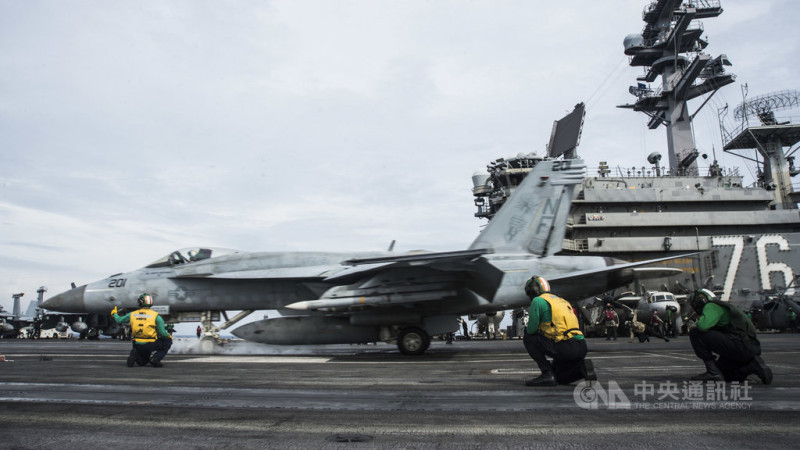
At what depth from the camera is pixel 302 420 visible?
4094 mm

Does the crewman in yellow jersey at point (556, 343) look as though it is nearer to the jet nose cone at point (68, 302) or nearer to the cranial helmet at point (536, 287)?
the cranial helmet at point (536, 287)

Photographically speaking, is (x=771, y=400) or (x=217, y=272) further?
(x=217, y=272)

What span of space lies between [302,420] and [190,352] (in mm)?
11951

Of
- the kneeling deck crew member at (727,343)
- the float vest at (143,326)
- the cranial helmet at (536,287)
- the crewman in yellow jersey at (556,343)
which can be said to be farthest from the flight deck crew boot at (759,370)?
the float vest at (143,326)

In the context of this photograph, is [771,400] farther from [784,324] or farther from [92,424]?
[784,324]

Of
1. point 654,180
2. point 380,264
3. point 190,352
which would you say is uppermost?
point 654,180

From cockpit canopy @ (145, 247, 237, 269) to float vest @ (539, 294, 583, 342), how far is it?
10759mm

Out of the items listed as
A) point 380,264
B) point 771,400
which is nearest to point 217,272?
point 380,264

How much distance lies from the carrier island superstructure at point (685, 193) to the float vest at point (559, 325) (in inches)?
1254

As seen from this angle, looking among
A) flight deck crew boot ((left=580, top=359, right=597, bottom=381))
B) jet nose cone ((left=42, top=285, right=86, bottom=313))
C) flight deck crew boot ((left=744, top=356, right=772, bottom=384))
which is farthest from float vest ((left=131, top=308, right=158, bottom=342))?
flight deck crew boot ((left=744, top=356, right=772, bottom=384))

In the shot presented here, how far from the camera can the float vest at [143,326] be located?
9.87m

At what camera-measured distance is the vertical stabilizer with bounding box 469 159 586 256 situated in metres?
14.6

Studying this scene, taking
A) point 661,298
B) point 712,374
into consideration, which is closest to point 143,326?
point 712,374

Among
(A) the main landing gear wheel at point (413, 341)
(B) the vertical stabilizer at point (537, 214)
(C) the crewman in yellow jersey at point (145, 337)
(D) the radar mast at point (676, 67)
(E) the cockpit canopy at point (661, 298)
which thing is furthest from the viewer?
(D) the radar mast at point (676, 67)
